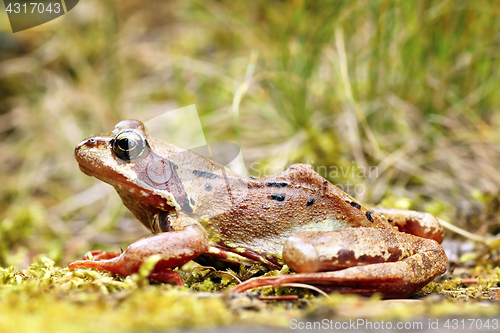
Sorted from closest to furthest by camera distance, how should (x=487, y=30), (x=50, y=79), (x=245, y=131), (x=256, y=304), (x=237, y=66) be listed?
(x=256, y=304)
(x=487, y=30)
(x=245, y=131)
(x=237, y=66)
(x=50, y=79)

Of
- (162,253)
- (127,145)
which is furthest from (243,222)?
(127,145)

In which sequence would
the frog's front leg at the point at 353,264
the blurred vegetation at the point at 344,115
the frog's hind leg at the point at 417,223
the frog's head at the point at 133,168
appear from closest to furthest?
the frog's front leg at the point at 353,264, the frog's head at the point at 133,168, the frog's hind leg at the point at 417,223, the blurred vegetation at the point at 344,115

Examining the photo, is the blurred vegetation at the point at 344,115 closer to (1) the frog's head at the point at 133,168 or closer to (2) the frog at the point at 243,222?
(2) the frog at the point at 243,222

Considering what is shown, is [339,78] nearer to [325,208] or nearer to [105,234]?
[325,208]

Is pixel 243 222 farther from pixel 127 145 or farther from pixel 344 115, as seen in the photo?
pixel 344 115

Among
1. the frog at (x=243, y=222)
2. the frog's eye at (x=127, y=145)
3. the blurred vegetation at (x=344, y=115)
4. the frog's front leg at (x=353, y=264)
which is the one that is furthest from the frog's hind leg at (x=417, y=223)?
the frog's eye at (x=127, y=145)

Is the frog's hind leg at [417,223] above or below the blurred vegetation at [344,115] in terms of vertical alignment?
below

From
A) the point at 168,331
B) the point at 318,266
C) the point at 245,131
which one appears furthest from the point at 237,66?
the point at 168,331

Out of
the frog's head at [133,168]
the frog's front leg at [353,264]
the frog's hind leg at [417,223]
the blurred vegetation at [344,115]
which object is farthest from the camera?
the blurred vegetation at [344,115]
